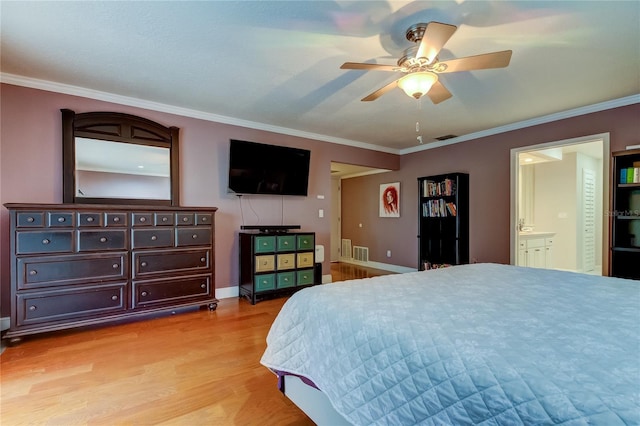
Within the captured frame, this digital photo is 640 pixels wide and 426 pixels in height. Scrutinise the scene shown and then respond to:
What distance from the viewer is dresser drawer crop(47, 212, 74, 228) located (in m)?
2.62

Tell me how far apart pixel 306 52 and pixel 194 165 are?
2.20 meters

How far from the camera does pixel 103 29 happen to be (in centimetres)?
212

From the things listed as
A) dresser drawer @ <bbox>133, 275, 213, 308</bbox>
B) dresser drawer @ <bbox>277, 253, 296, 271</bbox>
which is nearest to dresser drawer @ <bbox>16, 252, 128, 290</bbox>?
dresser drawer @ <bbox>133, 275, 213, 308</bbox>

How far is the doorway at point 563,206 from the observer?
5.12 metres

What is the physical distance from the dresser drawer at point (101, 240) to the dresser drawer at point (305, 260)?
202 cm

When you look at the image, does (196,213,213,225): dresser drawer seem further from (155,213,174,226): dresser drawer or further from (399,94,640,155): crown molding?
(399,94,640,155): crown molding

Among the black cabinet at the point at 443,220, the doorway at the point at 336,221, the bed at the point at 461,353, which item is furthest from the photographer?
the doorway at the point at 336,221

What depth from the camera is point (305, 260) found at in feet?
13.4

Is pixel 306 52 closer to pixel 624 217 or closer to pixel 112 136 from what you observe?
pixel 112 136

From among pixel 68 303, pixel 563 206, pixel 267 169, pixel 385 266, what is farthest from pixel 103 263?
pixel 563 206

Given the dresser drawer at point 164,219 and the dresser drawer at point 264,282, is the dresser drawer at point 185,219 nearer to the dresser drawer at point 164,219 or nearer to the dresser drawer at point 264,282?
the dresser drawer at point 164,219

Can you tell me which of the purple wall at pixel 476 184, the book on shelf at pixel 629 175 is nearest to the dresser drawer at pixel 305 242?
the purple wall at pixel 476 184

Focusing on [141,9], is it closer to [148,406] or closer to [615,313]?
[148,406]

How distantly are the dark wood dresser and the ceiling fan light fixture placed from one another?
243 centimetres
